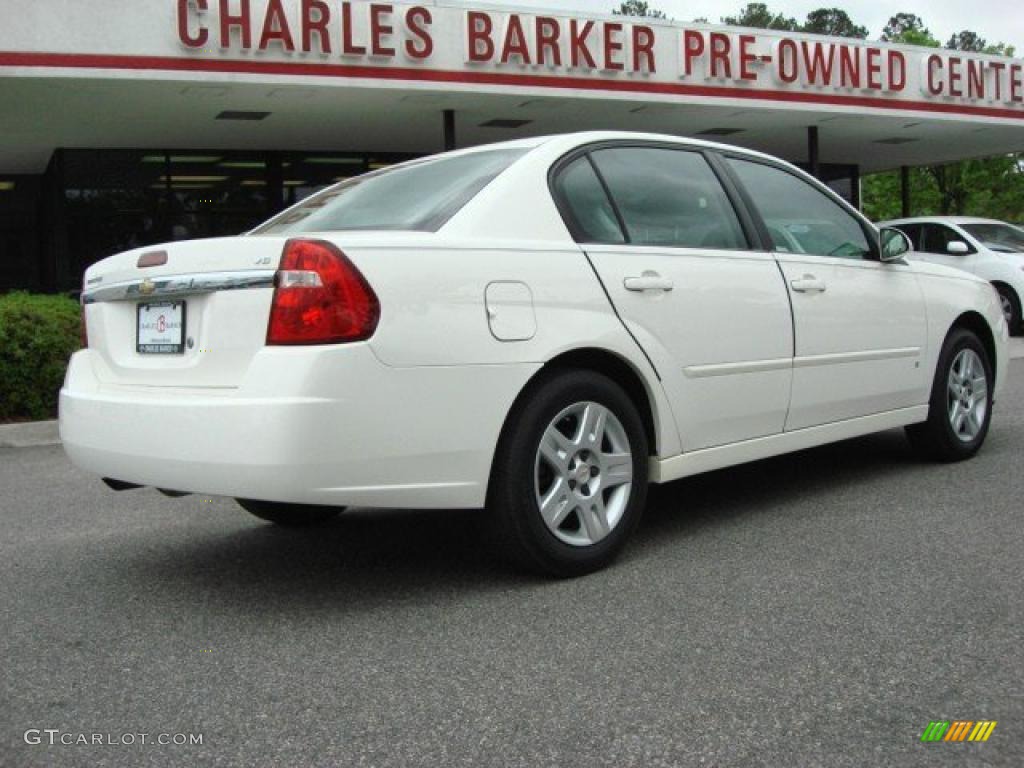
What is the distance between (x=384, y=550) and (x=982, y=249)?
1260cm

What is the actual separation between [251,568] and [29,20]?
9718 millimetres

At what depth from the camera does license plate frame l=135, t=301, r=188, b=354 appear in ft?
11.4

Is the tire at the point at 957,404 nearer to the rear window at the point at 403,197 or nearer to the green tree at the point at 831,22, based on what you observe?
the rear window at the point at 403,197

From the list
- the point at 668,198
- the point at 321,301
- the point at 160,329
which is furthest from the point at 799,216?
the point at 160,329

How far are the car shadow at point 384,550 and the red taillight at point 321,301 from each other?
2.82ft

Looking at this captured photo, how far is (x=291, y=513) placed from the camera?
14.8ft

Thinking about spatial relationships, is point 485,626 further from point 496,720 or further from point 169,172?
point 169,172

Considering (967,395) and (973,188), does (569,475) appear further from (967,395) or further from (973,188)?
(973,188)

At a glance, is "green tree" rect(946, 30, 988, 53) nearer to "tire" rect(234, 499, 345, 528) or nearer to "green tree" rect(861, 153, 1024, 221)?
"green tree" rect(861, 153, 1024, 221)

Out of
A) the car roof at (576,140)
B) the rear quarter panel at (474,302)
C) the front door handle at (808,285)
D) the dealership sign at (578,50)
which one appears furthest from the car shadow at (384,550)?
the dealership sign at (578,50)

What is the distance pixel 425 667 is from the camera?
2.89 meters

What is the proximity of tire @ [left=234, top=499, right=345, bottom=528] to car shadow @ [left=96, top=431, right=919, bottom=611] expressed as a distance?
0.05m

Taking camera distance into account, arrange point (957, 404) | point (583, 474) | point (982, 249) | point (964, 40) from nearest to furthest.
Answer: point (583, 474)
point (957, 404)
point (982, 249)
point (964, 40)

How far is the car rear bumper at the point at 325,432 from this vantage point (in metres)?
3.10
